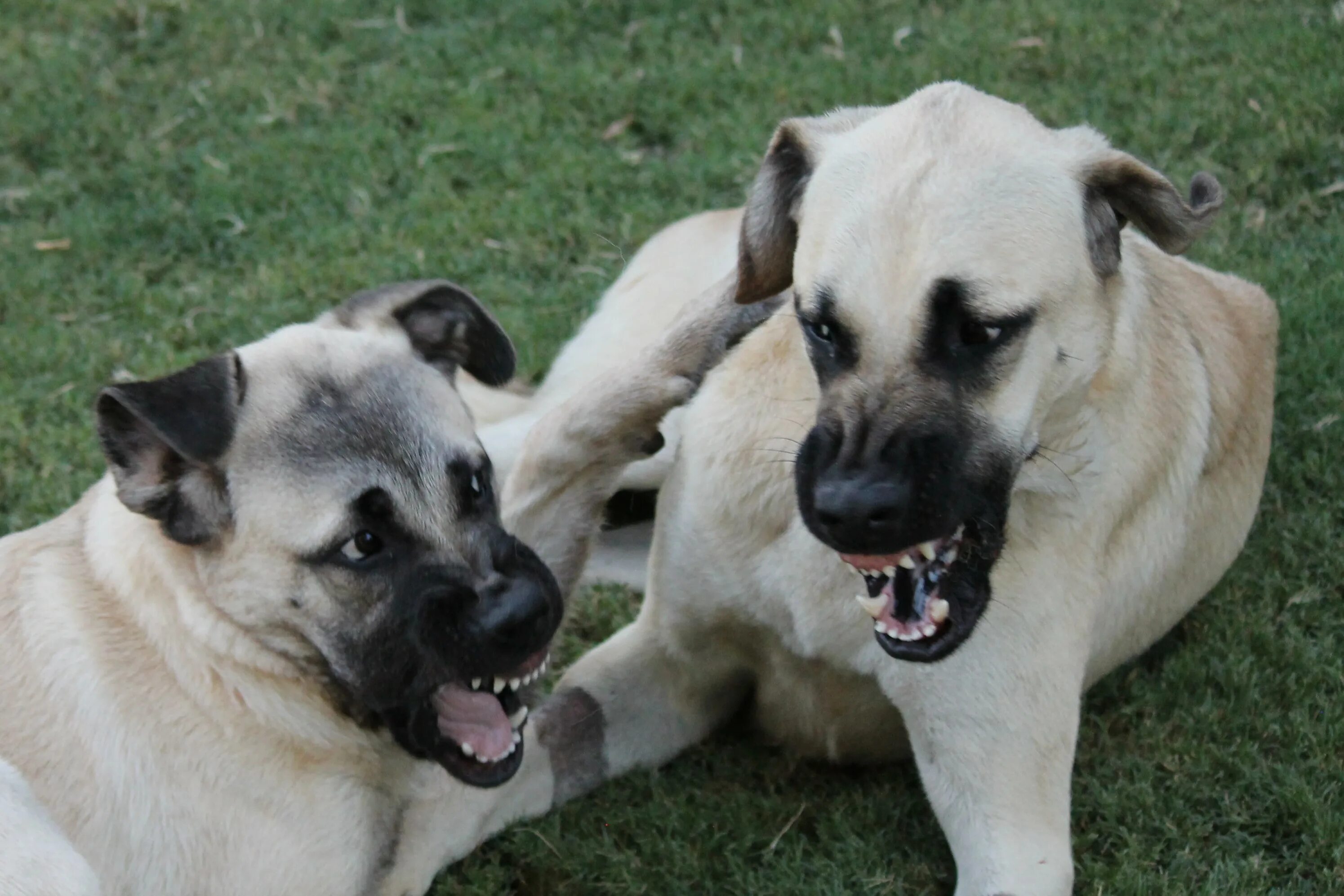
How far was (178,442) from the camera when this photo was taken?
367cm

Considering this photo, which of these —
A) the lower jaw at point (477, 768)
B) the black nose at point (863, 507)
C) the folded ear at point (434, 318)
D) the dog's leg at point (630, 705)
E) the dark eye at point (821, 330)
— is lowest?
the dog's leg at point (630, 705)

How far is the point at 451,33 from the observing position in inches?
314

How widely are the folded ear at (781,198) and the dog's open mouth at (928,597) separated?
798 millimetres

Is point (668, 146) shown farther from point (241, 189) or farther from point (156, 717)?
point (156, 717)

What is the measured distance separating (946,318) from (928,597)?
66cm

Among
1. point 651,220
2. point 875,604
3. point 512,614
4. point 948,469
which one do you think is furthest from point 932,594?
point 651,220

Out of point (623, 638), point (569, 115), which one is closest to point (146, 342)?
point (569, 115)

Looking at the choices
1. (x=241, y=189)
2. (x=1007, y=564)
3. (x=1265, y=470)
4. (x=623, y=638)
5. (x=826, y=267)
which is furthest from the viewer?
(x=241, y=189)

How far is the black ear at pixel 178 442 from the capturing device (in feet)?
12.1

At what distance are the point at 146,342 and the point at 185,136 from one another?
162 centimetres

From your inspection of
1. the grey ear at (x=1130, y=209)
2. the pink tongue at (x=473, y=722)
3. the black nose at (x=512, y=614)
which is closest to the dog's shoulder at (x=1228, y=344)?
the grey ear at (x=1130, y=209)

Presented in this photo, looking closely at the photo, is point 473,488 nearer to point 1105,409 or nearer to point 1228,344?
point 1105,409

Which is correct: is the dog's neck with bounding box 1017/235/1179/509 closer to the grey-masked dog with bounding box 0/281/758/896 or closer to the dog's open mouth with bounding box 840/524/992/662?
the dog's open mouth with bounding box 840/524/992/662

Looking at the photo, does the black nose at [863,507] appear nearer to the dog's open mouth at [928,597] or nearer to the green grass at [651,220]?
the dog's open mouth at [928,597]
